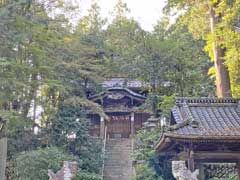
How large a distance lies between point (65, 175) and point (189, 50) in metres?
16.3

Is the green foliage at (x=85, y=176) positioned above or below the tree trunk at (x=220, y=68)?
below

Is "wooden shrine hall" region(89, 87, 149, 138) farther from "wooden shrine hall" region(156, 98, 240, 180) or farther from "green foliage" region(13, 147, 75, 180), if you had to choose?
"wooden shrine hall" region(156, 98, 240, 180)

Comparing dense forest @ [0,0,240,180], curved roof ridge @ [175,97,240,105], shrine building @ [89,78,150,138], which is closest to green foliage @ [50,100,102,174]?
dense forest @ [0,0,240,180]

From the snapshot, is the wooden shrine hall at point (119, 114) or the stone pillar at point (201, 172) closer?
the stone pillar at point (201, 172)

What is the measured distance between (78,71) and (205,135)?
35.7 feet

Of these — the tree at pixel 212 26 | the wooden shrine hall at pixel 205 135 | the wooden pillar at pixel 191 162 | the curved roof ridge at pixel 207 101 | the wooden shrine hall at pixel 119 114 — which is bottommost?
the wooden pillar at pixel 191 162

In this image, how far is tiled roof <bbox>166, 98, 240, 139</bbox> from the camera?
10195 millimetres

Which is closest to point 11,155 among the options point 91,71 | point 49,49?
point 49,49

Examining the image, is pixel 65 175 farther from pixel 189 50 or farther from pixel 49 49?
pixel 189 50

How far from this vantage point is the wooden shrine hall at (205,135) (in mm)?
10047

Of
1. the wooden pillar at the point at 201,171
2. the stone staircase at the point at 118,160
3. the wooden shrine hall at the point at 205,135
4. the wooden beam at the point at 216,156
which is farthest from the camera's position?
the stone staircase at the point at 118,160

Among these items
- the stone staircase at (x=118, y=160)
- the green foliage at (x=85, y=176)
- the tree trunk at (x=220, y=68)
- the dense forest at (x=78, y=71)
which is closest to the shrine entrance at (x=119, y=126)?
the stone staircase at (x=118, y=160)

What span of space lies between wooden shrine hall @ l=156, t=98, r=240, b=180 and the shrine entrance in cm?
1610

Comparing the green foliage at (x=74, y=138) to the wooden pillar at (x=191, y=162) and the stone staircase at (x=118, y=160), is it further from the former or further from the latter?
the wooden pillar at (x=191, y=162)
